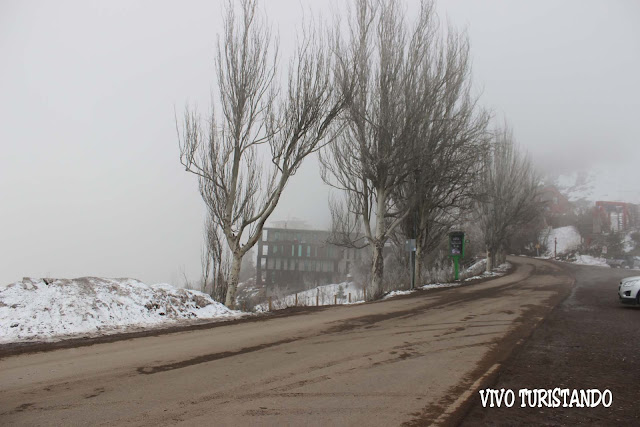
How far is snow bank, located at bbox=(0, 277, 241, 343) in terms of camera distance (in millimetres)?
8102

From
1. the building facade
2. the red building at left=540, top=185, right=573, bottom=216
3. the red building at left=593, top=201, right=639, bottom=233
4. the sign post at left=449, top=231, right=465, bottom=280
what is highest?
the red building at left=540, top=185, right=573, bottom=216

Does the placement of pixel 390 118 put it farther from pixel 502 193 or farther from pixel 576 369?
pixel 502 193

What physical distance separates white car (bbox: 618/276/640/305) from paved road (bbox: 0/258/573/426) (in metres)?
7.25

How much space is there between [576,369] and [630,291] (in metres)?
10.4

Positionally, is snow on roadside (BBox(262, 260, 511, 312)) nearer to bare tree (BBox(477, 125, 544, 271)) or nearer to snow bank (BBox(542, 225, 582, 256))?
bare tree (BBox(477, 125, 544, 271))

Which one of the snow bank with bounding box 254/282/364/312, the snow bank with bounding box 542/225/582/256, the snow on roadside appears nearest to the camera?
the snow bank with bounding box 254/282/364/312

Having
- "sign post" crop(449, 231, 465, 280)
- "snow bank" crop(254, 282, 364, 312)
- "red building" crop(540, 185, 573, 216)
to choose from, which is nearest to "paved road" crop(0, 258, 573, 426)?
"snow bank" crop(254, 282, 364, 312)

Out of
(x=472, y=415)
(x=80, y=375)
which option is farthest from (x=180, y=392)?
(x=472, y=415)

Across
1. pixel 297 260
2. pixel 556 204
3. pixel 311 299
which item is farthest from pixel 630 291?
pixel 556 204

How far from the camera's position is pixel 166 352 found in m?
6.67

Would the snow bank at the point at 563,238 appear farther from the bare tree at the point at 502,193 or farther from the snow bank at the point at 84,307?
the snow bank at the point at 84,307

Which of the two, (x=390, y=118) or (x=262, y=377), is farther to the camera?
(x=390, y=118)

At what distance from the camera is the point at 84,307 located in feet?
29.8

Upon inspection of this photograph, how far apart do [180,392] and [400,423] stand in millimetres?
2389
